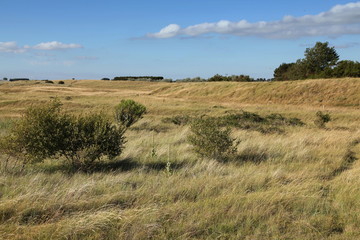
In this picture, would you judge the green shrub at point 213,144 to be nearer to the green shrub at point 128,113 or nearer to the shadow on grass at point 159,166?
the shadow on grass at point 159,166

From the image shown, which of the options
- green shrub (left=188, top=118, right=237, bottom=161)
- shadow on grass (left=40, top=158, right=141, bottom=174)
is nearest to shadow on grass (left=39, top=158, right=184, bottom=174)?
shadow on grass (left=40, top=158, right=141, bottom=174)

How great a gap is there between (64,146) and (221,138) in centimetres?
401

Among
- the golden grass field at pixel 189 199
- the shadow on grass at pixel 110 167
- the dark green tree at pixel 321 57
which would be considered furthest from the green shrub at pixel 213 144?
the dark green tree at pixel 321 57

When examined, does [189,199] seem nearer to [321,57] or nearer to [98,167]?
[98,167]

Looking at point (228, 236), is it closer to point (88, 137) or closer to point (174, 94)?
point (88, 137)

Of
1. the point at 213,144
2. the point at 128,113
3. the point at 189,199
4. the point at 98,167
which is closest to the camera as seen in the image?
the point at 189,199

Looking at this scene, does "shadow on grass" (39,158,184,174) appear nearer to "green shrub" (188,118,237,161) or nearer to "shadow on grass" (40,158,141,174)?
"shadow on grass" (40,158,141,174)

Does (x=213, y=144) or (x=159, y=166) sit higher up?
(x=213, y=144)

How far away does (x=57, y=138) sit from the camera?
7.48m

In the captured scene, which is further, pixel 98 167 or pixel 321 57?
pixel 321 57

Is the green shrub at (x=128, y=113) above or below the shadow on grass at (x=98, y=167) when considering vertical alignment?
above

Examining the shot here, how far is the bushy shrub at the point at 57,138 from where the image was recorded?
24.1ft

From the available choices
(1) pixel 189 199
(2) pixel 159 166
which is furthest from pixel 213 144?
(1) pixel 189 199

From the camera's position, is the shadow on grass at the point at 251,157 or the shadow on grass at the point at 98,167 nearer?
the shadow on grass at the point at 98,167
